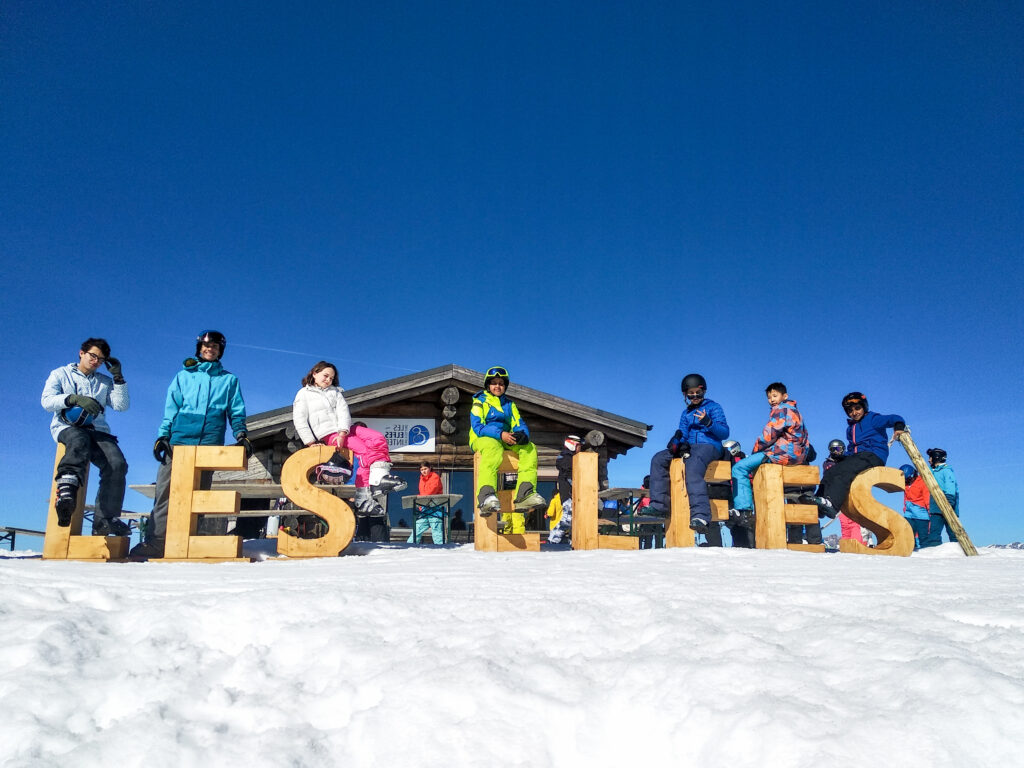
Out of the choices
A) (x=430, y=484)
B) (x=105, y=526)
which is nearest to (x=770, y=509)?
(x=430, y=484)

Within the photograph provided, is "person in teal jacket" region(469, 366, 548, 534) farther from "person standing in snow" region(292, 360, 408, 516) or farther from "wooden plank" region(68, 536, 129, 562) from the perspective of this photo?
"wooden plank" region(68, 536, 129, 562)

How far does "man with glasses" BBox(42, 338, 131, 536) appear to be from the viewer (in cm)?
488

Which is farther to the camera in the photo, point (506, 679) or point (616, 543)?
point (616, 543)

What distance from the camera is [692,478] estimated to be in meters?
5.69

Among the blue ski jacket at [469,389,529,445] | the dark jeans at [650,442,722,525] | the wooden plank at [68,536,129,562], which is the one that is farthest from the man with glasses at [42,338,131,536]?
the dark jeans at [650,442,722,525]

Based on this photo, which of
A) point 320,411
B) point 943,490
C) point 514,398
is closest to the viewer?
point 320,411

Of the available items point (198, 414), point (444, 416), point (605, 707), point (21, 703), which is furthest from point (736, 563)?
point (444, 416)

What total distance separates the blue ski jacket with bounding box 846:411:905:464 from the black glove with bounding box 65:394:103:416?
664 cm

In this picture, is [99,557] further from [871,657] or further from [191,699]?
[871,657]

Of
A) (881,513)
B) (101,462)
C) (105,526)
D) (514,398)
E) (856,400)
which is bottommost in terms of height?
(105,526)

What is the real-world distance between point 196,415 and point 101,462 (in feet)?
2.53

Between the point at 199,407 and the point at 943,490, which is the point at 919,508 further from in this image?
the point at 199,407

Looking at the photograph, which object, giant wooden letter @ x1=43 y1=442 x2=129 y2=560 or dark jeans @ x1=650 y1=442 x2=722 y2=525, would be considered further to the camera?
dark jeans @ x1=650 y1=442 x2=722 y2=525

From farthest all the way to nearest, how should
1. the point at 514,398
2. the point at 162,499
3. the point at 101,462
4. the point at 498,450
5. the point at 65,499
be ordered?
the point at 514,398 → the point at 498,450 → the point at 162,499 → the point at 101,462 → the point at 65,499
